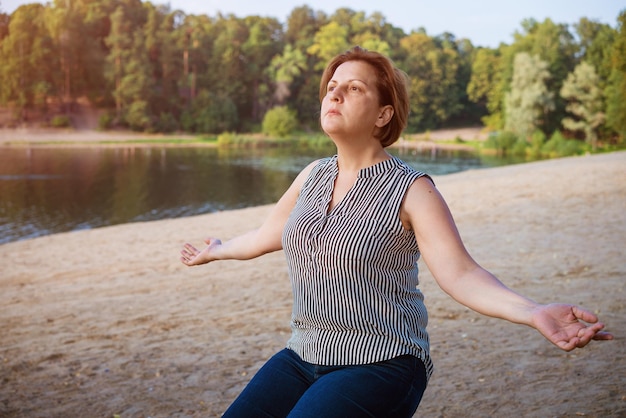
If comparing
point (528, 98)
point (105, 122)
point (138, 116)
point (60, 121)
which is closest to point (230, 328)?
point (528, 98)

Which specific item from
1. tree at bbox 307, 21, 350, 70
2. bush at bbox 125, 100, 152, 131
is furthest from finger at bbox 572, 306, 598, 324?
tree at bbox 307, 21, 350, 70

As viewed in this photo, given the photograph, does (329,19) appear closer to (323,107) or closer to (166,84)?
(166,84)

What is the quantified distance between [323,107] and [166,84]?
67.4 meters

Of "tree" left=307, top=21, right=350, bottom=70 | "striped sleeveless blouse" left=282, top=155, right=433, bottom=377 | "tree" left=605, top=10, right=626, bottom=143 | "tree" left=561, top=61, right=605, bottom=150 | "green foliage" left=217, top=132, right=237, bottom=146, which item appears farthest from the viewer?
"tree" left=307, top=21, right=350, bottom=70

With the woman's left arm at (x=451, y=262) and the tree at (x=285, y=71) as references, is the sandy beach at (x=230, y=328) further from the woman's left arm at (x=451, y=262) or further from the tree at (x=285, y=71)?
the tree at (x=285, y=71)

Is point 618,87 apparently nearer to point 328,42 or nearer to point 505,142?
point 505,142

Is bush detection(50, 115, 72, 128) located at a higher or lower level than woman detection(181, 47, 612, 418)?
lower

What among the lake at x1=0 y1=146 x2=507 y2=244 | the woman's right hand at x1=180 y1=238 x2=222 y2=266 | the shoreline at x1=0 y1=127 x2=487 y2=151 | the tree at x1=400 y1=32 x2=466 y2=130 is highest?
the tree at x1=400 y1=32 x2=466 y2=130

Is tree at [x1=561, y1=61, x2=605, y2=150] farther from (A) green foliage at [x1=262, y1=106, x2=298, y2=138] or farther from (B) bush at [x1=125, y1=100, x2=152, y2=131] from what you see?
(B) bush at [x1=125, y1=100, x2=152, y2=131]

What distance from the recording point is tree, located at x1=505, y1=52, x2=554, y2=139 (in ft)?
165

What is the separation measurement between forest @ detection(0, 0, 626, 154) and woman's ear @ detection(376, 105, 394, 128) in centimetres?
4445

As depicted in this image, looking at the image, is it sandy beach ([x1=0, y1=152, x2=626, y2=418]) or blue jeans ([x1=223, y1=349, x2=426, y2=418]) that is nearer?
blue jeans ([x1=223, y1=349, x2=426, y2=418])

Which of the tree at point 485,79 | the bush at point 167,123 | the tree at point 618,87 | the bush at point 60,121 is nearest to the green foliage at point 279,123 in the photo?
the bush at point 167,123

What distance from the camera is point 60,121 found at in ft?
188
